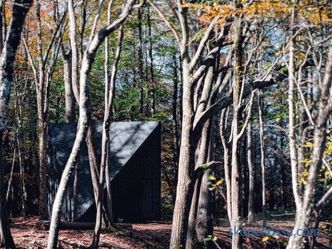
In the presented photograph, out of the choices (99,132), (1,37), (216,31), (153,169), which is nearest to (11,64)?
(1,37)

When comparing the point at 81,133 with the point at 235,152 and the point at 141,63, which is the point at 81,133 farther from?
the point at 141,63

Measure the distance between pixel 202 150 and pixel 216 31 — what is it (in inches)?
97.5

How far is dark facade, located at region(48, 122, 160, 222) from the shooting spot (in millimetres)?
14312

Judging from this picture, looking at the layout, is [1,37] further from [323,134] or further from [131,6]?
[323,134]

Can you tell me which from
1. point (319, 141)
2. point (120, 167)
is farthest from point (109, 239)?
point (319, 141)

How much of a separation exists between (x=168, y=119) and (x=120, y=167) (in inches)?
457

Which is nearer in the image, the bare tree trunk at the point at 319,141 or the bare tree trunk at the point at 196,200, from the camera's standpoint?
the bare tree trunk at the point at 319,141

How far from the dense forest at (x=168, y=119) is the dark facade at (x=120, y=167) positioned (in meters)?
0.05

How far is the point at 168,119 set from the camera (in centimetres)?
2625

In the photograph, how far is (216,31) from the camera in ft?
27.2

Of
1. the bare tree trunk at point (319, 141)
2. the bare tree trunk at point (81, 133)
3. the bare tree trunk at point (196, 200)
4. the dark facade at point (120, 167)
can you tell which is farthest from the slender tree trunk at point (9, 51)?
the dark facade at point (120, 167)

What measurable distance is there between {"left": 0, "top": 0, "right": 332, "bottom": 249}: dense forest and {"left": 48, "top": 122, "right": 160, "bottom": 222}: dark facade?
5cm

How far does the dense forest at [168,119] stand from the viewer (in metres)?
6.05

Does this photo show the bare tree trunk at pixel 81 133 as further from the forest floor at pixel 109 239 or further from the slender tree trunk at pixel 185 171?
the forest floor at pixel 109 239
